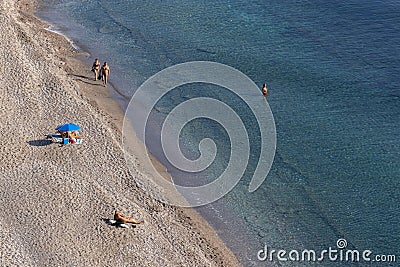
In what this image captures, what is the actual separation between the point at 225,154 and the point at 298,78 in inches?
534

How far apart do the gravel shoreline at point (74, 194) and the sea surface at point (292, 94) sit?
Answer: 2995mm

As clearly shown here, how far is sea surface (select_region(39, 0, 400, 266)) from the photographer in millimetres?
42938

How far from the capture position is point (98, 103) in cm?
5459

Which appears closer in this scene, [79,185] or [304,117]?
[79,185]

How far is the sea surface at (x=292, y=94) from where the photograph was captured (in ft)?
141

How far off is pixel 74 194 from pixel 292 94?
23.1 meters

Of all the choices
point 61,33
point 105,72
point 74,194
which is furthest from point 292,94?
point 61,33

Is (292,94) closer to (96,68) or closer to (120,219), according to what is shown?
(96,68)

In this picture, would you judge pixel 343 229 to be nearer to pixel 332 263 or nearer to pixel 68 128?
pixel 332 263

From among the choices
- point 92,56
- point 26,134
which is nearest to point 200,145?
point 26,134

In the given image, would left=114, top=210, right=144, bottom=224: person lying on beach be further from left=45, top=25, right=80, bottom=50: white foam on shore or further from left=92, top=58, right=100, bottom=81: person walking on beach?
left=45, top=25, right=80, bottom=50: white foam on shore

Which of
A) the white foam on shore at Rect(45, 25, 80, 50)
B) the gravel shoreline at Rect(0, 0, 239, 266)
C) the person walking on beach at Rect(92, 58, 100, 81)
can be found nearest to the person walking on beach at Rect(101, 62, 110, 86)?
the person walking on beach at Rect(92, 58, 100, 81)

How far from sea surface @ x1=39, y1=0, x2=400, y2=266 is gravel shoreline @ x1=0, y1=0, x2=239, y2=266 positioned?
3.00m

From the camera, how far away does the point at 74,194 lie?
41656 millimetres
